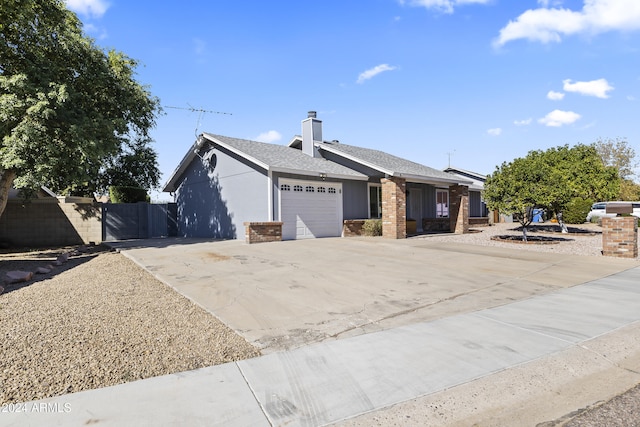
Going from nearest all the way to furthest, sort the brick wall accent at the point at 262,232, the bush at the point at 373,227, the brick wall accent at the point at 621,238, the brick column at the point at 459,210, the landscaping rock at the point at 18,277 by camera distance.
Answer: the landscaping rock at the point at 18,277, the brick wall accent at the point at 621,238, the brick wall accent at the point at 262,232, the bush at the point at 373,227, the brick column at the point at 459,210

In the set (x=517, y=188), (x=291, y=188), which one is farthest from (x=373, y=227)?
(x=517, y=188)

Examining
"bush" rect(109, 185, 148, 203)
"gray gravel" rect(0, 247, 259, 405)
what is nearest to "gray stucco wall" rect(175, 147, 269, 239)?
"bush" rect(109, 185, 148, 203)

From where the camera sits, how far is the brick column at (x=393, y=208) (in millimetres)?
15641

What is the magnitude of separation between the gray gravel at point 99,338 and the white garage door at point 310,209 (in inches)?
333

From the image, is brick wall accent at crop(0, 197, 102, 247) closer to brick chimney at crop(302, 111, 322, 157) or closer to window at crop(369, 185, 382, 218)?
brick chimney at crop(302, 111, 322, 157)

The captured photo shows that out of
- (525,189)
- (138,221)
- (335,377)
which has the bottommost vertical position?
(335,377)

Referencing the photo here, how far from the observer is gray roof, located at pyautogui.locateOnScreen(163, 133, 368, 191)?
47.5 ft

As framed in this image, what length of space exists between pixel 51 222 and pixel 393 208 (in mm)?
15439

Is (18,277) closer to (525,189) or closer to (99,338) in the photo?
(99,338)

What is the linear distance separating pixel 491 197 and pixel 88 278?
1418cm

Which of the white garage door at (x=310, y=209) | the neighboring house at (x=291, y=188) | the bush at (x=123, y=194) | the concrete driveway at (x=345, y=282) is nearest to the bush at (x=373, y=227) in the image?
the neighboring house at (x=291, y=188)

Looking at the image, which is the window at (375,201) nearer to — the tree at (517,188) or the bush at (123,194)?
the tree at (517,188)

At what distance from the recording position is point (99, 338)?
4.10 m

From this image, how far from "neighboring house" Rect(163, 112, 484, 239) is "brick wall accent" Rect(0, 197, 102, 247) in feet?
15.5
